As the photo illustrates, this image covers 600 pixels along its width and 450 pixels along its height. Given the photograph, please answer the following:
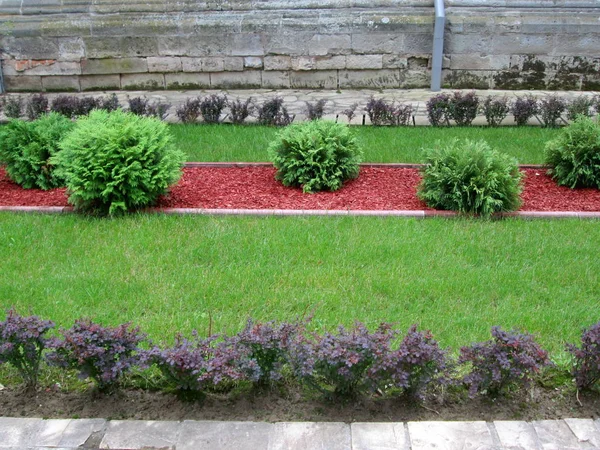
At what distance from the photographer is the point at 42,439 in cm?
343

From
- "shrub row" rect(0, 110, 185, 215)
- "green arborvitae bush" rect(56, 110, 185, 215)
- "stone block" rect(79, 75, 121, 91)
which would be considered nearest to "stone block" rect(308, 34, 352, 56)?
"stone block" rect(79, 75, 121, 91)

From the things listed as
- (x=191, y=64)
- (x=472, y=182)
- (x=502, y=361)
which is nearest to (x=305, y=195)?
(x=472, y=182)

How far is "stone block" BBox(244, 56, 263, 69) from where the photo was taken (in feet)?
41.5

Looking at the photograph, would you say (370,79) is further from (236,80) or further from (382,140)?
(382,140)

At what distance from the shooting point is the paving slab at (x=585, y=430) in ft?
11.1

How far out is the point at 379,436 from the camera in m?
3.43

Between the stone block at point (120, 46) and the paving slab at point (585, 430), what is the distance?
11.0 metres

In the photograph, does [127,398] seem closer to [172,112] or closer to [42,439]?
[42,439]

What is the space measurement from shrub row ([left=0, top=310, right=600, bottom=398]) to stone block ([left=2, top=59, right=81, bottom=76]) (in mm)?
10195

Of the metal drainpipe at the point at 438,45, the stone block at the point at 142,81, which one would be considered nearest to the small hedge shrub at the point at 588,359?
the metal drainpipe at the point at 438,45

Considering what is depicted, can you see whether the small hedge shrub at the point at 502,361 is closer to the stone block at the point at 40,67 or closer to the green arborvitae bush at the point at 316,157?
the green arborvitae bush at the point at 316,157

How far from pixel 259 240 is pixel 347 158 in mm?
1927

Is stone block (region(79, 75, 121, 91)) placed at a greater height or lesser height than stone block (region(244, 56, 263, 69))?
lesser

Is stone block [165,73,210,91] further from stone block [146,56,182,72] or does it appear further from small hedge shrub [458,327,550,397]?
small hedge shrub [458,327,550,397]
